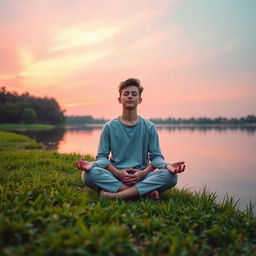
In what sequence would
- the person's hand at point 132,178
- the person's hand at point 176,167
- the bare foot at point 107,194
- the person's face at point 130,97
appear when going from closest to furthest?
1. the person's hand at point 176,167
2. the bare foot at point 107,194
3. the person's hand at point 132,178
4. the person's face at point 130,97

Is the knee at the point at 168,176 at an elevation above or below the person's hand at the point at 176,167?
below

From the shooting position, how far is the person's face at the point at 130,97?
3.57 metres

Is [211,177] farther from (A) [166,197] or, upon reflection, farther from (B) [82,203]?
(B) [82,203]

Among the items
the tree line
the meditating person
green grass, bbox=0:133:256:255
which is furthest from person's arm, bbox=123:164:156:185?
the tree line

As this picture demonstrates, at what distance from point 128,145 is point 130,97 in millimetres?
691

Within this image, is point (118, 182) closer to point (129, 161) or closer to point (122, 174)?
A: point (122, 174)

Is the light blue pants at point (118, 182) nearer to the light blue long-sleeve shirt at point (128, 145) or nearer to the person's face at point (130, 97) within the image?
the light blue long-sleeve shirt at point (128, 145)

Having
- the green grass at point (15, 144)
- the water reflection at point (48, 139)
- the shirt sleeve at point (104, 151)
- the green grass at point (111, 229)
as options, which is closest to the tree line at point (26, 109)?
the water reflection at point (48, 139)

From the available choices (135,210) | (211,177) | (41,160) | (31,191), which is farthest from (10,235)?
(211,177)

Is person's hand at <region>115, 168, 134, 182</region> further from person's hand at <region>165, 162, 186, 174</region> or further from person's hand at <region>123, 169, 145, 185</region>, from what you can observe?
person's hand at <region>165, 162, 186, 174</region>

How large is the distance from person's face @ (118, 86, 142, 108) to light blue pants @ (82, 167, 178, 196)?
0.99 m

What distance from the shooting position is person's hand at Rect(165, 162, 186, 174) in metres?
3.10

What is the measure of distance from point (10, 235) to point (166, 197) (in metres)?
2.22

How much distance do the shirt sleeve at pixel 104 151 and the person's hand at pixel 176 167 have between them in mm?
817
